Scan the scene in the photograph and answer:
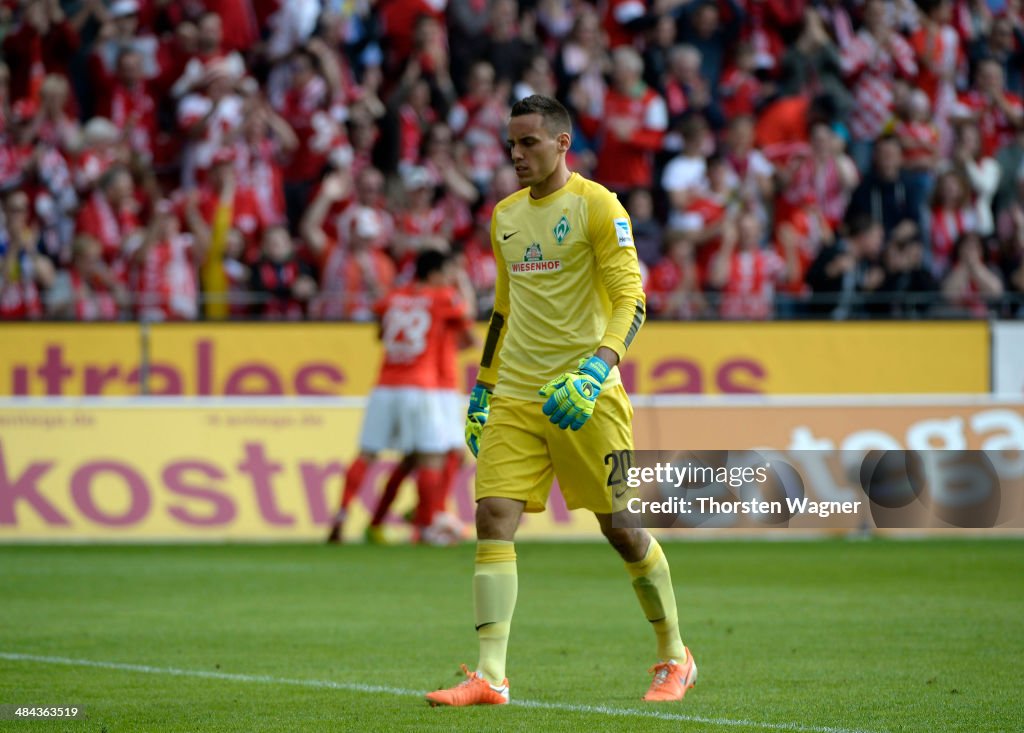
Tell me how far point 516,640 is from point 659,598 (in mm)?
2082

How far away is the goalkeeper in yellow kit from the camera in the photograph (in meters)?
6.80

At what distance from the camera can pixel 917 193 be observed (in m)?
19.6

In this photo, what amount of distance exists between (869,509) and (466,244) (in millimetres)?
12994

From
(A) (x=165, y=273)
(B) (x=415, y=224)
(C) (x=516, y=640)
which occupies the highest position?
(B) (x=415, y=224)

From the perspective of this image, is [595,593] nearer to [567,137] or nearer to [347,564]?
[347,564]

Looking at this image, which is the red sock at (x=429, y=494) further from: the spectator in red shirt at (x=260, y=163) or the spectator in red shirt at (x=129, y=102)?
the spectator in red shirt at (x=129, y=102)

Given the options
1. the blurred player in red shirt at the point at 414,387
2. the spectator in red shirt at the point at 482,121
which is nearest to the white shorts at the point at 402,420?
the blurred player in red shirt at the point at 414,387

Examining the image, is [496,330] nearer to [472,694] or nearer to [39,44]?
[472,694]

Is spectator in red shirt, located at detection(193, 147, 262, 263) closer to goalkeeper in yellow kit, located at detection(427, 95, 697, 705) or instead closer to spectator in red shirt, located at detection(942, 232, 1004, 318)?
spectator in red shirt, located at detection(942, 232, 1004, 318)

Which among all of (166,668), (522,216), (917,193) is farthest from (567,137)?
(917,193)

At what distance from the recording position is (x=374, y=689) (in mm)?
7176

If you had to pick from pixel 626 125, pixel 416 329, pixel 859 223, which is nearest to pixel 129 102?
pixel 626 125

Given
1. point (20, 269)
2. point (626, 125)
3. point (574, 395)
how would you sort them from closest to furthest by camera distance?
1. point (574, 395)
2. point (20, 269)
3. point (626, 125)

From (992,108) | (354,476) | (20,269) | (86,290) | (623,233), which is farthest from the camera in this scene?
(992,108)
